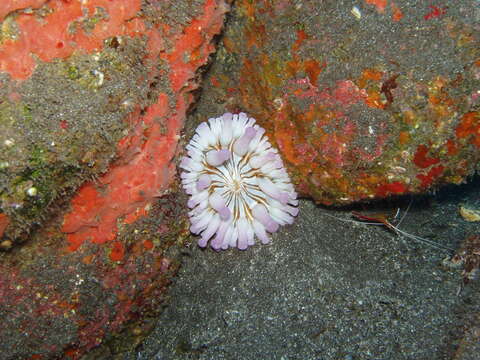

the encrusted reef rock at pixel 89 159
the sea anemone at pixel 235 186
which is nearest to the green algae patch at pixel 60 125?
the encrusted reef rock at pixel 89 159

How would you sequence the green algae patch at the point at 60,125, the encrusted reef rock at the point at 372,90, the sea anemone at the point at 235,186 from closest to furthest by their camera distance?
1. the green algae patch at the point at 60,125
2. the encrusted reef rock at the point at 372,90
3. the sea anemone at the point at 235,186

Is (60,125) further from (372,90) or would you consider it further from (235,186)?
(372,90)

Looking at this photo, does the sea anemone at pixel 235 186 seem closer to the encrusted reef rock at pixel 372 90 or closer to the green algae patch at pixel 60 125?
the encrusted reef rock at pixel 372 90

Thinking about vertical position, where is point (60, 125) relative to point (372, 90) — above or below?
below

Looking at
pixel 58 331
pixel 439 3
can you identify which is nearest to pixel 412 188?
pixel 439 3

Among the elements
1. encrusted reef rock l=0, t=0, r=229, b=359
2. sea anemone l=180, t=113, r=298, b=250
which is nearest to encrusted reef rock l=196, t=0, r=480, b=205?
sea anemone l=180, t=113, r=298, b=250

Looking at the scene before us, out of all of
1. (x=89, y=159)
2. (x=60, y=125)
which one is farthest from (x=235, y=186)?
(x=60, y=125)

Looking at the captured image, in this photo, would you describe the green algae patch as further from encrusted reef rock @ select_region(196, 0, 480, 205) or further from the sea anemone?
encrusted reef rock @ select_region(196, 0, 480, 205)
